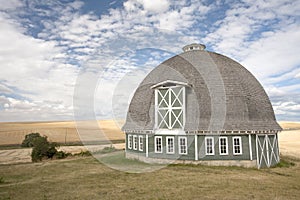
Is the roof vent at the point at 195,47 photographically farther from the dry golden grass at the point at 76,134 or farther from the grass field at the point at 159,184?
the grass field at the point at 159,184

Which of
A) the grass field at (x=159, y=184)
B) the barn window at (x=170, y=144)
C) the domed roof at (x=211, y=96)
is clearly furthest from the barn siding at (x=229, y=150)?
the barn window at (x=170, y=144)

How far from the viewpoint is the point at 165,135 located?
23828 millimetres

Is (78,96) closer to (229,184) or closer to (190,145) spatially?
(190,145)

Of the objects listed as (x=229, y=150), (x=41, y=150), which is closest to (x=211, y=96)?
(x=229, y=150)

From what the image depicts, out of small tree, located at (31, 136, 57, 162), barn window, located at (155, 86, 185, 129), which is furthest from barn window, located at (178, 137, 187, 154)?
small tree, located at (31, 136, 57, 162)

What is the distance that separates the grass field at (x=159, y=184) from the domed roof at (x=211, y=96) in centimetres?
416

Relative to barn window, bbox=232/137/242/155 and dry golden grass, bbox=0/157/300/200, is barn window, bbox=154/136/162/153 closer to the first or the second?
dry golden grass, bbox=0/157/300/200

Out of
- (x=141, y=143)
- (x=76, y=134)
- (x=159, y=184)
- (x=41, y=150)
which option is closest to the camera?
(x=159, y=184)

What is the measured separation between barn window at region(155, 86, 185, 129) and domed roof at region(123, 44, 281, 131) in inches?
25.7

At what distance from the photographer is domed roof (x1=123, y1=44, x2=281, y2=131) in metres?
22.8

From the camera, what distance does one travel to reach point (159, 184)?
1614 cm

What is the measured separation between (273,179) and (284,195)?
15.0 ft

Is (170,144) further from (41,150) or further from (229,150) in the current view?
(41,150)

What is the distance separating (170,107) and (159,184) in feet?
29.7
